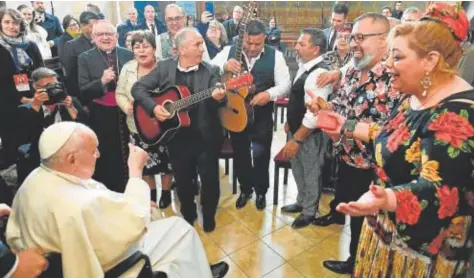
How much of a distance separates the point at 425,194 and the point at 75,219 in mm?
1260

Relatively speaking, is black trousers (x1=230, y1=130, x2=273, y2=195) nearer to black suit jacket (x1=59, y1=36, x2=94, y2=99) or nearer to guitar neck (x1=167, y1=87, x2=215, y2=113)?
guitar neck (x1=167, y1=87, x2=215, y2=113)

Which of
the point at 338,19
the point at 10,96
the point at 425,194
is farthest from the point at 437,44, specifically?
the point at 338,19

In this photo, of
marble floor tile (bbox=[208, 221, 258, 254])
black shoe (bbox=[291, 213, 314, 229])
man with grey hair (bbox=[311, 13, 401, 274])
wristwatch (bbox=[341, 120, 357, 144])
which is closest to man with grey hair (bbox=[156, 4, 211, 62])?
marble floor tile (bbox=[208, 221, 258, 254])

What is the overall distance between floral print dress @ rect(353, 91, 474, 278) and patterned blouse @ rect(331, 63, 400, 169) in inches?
18.2

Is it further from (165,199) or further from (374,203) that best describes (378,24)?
(165,199)

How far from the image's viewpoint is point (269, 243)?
272 cm

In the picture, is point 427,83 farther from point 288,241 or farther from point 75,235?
point 288,241

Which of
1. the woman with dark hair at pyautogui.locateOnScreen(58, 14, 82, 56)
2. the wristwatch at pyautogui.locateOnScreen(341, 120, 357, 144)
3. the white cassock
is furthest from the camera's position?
the woman with dark hair at pyautogui.locateOnScreen(58, 14, 82, 56)

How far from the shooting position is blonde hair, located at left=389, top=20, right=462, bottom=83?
46.1 inches

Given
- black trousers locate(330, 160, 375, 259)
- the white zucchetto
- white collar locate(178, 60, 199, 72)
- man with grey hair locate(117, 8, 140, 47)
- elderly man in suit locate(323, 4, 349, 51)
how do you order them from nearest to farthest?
the white zucchetto, black trousers locate(330, 160, 375, 259), white collar locate(178, 60, 199, 72), elderly man in suit locate(323, 4, 349, 51), man with grey hair locate(117, 8, 140, 47)

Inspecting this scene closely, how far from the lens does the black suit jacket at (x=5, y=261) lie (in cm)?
122

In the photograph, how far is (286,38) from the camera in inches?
374

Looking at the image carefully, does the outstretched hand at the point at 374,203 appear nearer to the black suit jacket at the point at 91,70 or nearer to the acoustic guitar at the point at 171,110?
the acoustic guitar at the point at 171,110

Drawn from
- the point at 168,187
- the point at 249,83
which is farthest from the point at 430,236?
the point at 168,187
